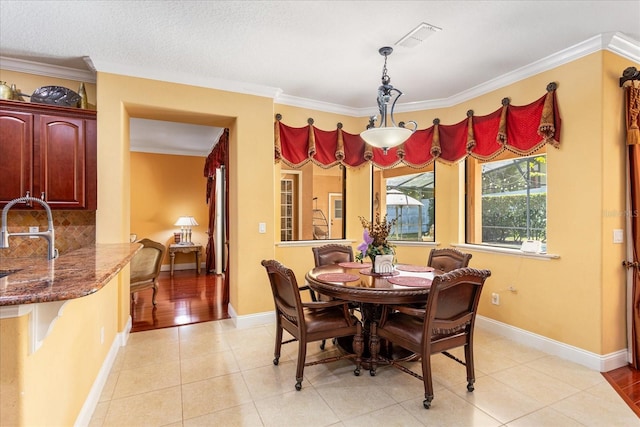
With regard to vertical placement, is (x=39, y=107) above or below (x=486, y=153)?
above

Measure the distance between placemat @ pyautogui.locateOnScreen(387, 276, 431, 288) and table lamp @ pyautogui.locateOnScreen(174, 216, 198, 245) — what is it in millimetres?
5230

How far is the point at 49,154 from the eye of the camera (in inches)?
118

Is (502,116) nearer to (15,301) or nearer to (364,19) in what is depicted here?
(364,19)

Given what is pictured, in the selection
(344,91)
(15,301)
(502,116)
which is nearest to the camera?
(15,301)

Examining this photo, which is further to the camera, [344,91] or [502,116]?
[344,91]

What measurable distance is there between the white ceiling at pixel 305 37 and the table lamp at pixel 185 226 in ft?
12.8

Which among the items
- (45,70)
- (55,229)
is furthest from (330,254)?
(45,70)

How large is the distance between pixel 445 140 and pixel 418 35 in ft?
5.84

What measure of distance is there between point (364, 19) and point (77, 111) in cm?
273

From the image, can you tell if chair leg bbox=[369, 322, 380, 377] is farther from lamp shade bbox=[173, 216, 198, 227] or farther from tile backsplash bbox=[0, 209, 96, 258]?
lamp shade bbox=[173, 216, 198, 227]

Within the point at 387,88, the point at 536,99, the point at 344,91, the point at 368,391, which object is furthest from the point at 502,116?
the point at 368,391

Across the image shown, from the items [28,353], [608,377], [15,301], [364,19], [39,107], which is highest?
[364,19]

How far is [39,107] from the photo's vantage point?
2938mm

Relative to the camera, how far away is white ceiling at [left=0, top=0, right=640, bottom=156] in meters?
2.35
